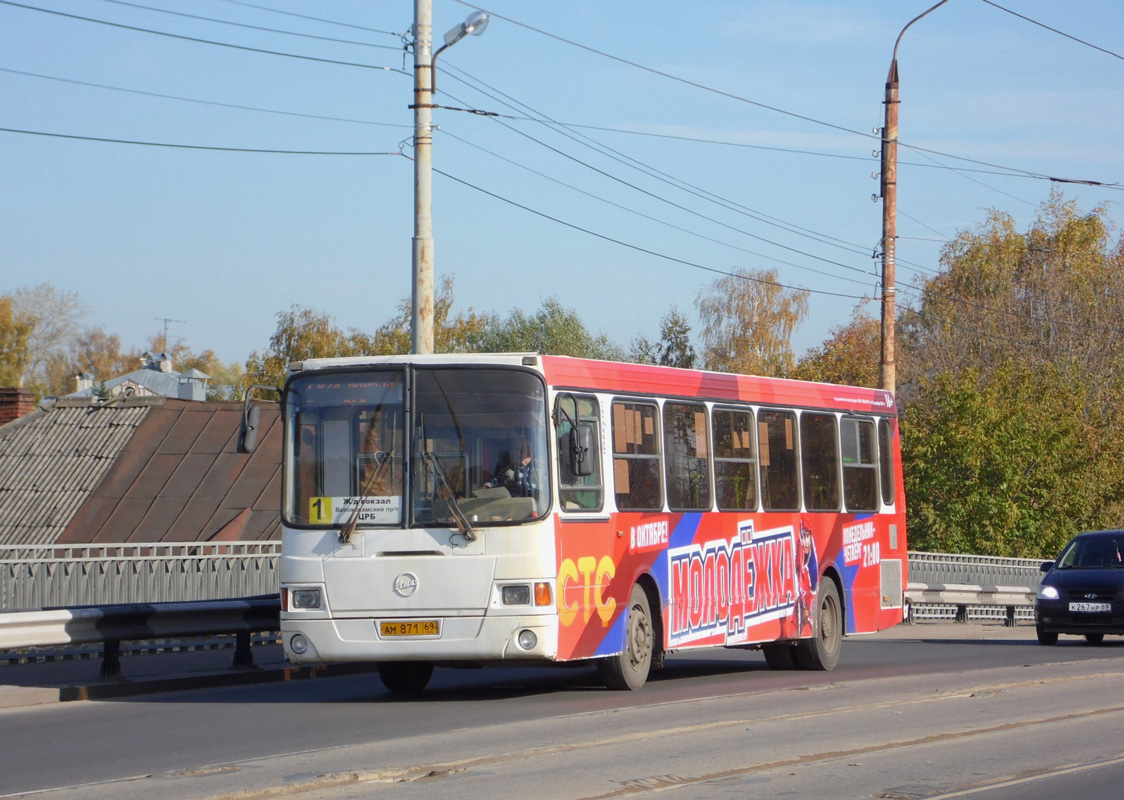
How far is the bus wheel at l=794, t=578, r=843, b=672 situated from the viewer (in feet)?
56.8

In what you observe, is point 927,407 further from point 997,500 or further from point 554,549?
point 554,549

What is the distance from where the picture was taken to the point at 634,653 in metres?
14.2

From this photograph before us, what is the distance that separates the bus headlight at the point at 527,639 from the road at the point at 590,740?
528 millimetres

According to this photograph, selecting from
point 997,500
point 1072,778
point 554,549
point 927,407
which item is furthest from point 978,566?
point 1072,778

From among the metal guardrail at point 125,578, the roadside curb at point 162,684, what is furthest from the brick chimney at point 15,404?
the roadside curb at point 162,684

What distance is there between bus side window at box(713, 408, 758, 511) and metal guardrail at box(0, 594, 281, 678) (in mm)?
4966

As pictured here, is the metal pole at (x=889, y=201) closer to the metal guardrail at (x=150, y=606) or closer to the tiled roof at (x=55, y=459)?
the metal guardrail at (x=150, y=606)

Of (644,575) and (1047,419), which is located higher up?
(1047,419)

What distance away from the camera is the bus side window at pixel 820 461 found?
17.3 meters

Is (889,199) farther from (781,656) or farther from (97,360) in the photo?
(97,360)

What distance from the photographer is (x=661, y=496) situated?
48.4ft

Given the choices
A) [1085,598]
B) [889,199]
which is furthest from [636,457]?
[889,199]

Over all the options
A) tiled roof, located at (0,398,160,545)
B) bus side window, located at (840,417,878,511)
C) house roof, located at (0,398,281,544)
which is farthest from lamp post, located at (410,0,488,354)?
tiled roof, located at (0,398,160,545)

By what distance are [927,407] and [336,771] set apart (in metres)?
43.3
